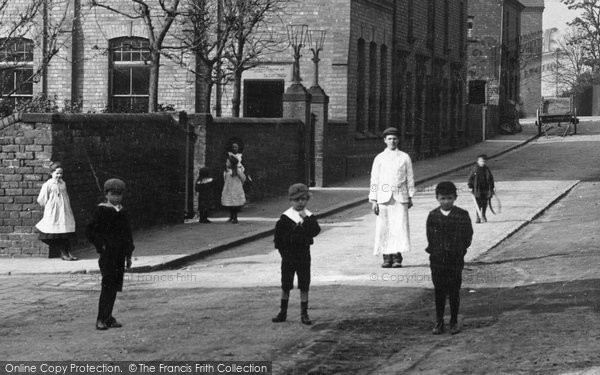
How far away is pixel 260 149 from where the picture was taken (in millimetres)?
26469

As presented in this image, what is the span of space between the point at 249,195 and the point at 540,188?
8626 millimetres

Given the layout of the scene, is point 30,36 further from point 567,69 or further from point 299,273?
point 567,69

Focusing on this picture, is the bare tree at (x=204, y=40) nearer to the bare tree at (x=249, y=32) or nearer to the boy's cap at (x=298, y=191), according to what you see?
the bare tree at (x=249, y=32)

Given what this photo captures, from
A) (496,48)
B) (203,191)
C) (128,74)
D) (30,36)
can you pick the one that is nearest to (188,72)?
(128,74)

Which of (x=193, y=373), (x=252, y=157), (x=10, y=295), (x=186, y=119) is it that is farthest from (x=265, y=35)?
(x=193, y=373)

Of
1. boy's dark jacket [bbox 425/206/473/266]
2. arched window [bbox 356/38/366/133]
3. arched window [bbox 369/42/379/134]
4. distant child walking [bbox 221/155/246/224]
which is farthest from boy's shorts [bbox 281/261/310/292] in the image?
arched window [bbox 369/42/379/134]

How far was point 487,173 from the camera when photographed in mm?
21953

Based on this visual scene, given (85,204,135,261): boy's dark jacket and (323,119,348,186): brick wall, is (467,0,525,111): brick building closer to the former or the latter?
(323,119,348,186): brick wall

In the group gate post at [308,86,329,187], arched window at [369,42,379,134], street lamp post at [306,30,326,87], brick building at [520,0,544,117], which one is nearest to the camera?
gate post at [308,86,329,187]

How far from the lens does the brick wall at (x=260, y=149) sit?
2339 centimetres

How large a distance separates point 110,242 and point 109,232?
0.31ft

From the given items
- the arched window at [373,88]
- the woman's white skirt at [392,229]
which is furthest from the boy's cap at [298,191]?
the arched window at [373,88]

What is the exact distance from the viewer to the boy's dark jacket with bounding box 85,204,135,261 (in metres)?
10.6

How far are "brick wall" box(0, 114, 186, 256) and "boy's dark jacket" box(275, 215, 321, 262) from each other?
6631 mm
